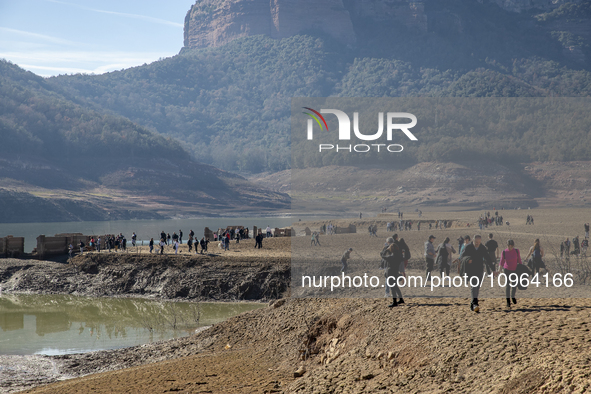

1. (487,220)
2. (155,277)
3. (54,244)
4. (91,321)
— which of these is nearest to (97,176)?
(54,244)

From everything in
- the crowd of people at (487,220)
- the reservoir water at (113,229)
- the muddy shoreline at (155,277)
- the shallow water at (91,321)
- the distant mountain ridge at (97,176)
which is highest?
the distant mountain ridge at (97,176)

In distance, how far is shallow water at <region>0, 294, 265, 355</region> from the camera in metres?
20.2

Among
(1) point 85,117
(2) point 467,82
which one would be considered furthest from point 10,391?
(1) point 85,117

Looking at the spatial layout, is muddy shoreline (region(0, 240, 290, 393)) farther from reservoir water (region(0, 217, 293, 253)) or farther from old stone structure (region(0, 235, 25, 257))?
reservoir water (region(0, 217, 293, 253))

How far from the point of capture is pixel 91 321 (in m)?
24.7

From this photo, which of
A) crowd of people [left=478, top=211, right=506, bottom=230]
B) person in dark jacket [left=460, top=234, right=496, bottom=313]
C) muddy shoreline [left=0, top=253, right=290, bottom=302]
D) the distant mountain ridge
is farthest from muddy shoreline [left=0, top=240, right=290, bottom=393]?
the distant mountain ridge

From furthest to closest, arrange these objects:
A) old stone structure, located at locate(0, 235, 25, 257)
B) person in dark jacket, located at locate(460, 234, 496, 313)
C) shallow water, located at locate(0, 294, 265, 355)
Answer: old stone structure, located at locate(0, 235, 25, 257)
shallow water, located at locate(0, 294, 265, 355)
person in dark jacket, located at locate(460, 234, 496, 313)

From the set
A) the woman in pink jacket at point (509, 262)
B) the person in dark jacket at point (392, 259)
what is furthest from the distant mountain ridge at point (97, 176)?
the woman in pink jacket at point (509, 262)

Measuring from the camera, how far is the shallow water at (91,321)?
20.2 meters

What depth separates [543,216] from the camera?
3434 centimetres

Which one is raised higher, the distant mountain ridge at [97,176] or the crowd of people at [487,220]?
the distant mountain ridge at [97,176]

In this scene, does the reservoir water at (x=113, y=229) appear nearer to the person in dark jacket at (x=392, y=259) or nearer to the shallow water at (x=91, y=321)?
the shallow water at (x=91, y=321)

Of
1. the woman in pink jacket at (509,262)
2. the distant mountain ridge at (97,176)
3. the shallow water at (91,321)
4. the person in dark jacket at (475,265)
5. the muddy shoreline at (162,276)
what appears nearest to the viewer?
the person in dark jacket at (475,265)

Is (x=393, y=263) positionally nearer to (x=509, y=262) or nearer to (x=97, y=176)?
(x=509, y=262)
